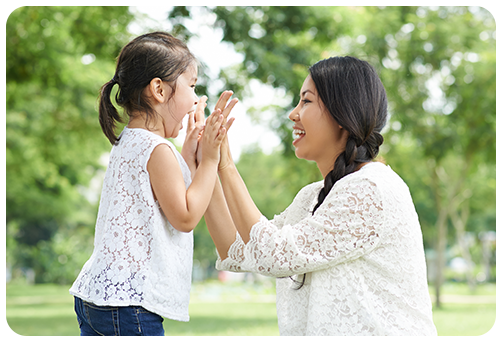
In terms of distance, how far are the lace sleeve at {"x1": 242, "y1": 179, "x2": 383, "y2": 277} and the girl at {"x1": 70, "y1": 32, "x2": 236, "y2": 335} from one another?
347 millimetres

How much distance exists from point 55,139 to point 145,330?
1202 cm

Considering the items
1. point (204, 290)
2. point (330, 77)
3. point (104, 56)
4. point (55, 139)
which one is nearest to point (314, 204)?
point (330, 77)

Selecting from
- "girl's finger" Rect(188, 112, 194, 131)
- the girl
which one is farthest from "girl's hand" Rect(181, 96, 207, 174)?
the girl

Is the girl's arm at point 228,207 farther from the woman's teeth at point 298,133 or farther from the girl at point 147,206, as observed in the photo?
the woman's teeth at point 298,133

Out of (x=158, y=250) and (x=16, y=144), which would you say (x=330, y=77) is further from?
(x=16, y=144)

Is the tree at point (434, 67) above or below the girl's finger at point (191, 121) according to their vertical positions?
above

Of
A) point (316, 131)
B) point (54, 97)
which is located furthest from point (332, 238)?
point (54, 97)

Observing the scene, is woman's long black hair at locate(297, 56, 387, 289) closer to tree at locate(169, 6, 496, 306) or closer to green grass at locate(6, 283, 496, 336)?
tree at locate(169, 6, 496, 306)

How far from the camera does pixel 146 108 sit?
2254 millimetres

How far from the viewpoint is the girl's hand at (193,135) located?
2.40m

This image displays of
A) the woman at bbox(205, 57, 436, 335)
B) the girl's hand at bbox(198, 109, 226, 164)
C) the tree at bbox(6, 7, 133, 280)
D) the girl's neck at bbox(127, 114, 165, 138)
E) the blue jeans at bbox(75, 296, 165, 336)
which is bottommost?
the blue jeans at bbox(75, 296, 165, 336)

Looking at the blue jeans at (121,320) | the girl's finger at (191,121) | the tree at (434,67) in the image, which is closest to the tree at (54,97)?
the tree at (434,67)

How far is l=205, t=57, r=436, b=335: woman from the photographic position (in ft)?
6.74

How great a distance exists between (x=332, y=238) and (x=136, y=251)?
0.78 meters
